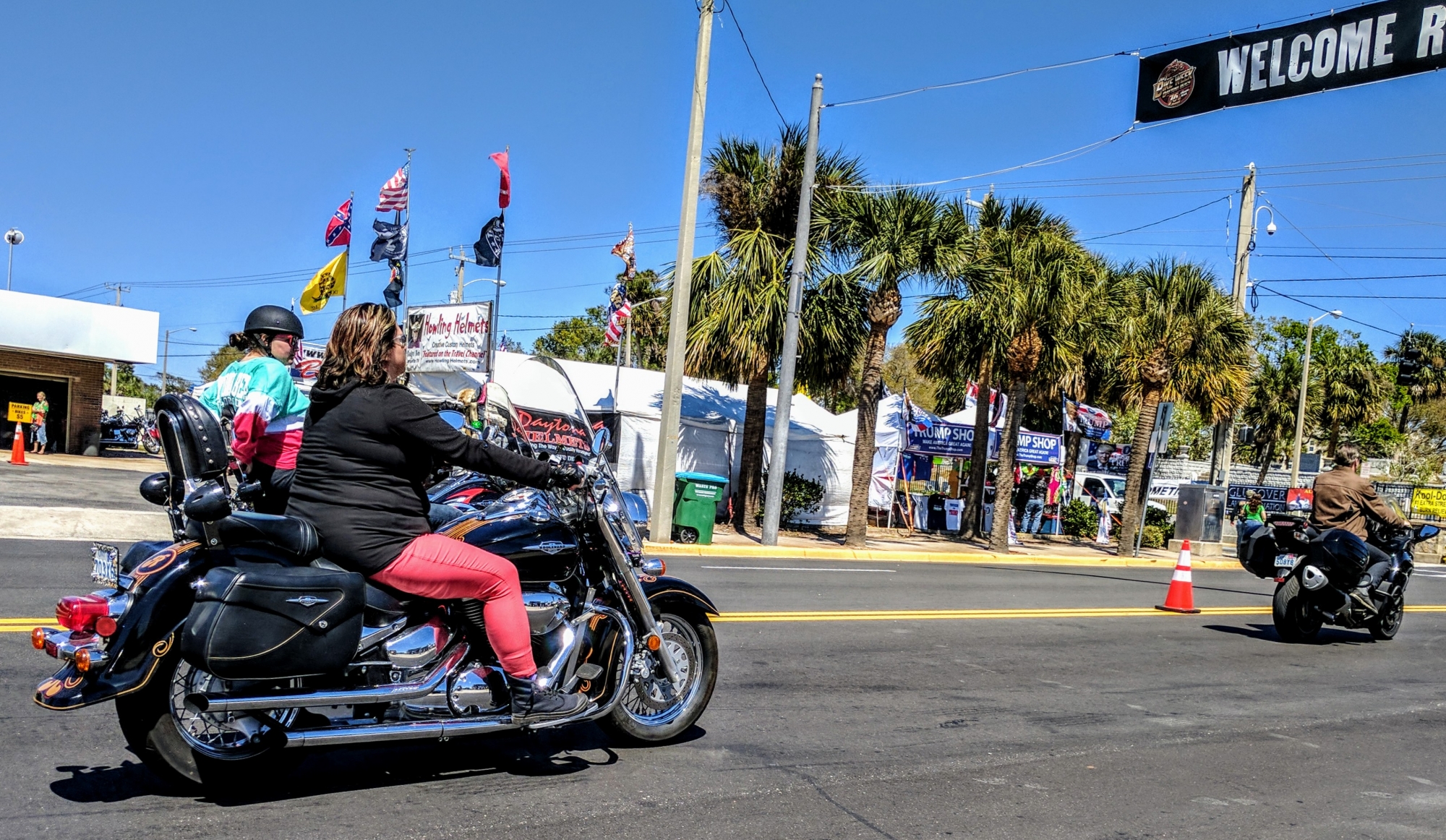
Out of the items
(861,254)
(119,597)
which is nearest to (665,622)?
(119,597)

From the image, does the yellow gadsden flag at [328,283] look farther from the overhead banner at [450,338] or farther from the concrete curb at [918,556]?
the concrete curb at [918,556]

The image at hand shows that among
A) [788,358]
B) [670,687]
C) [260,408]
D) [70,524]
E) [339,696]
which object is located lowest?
[70,524]

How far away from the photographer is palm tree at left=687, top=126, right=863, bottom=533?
2161cm

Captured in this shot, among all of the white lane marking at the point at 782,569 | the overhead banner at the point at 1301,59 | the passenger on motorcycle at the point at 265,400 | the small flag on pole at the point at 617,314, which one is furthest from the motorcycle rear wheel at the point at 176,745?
the small flag on pole at the point at 617,314

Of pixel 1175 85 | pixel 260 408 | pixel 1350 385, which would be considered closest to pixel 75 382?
pixel 1175 85

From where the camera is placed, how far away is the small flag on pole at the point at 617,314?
2878 centimetres

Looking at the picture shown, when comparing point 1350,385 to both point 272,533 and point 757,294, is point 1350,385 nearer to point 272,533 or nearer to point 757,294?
point 757,294

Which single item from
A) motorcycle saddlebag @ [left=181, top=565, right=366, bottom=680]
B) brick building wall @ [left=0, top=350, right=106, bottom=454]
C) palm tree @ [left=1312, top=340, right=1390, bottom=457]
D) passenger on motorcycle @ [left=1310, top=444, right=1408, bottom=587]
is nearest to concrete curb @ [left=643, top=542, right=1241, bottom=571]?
passenger on motorcycle @ [left=1310, top=444, right=1408, bottom=587]

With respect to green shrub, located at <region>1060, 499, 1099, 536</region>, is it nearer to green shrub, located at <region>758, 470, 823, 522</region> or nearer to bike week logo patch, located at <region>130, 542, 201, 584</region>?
green shrub, located at <region>758, 470, 823, 522</region>

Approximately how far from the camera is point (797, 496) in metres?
24.3

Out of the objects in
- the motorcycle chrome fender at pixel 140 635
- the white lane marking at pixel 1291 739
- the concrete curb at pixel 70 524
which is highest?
the motorcycle chrome fender at pixel 140 635

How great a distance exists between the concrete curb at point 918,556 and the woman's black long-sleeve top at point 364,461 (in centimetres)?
1178

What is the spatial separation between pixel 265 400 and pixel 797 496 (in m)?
19.1

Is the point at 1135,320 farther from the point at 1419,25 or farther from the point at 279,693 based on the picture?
the point at 279,693
